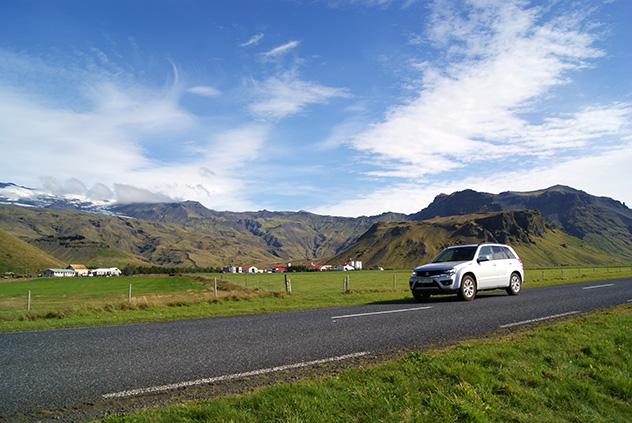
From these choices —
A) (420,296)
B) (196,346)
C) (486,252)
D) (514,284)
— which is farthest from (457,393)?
(514,284)

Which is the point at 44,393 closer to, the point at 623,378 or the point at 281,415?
the point at 281,415

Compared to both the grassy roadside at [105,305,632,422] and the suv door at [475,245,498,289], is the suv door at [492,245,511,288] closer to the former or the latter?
the suv door at [475,245,498,289]

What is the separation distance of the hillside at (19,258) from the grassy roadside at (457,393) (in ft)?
632

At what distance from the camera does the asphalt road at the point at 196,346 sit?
6.16m

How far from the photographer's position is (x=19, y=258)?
585 feet

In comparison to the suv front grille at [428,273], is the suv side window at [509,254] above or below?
above

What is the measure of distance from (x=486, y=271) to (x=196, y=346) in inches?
502

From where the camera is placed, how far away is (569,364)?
255 inches

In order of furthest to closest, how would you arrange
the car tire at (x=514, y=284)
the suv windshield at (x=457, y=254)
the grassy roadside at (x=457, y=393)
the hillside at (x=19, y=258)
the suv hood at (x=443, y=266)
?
the hillside at (x=19, y=258)
the car tire at (x=514, y=284)
the suv windshield at (x=457, y=254)
the suv hood at (x=443, y=266)
the grassy roadside at (x=457, y=393)

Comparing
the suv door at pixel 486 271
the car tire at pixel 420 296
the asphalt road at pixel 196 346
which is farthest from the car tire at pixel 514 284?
the asphalt road at pixel 196 346

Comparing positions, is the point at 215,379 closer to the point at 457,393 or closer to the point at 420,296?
the point at 457,393

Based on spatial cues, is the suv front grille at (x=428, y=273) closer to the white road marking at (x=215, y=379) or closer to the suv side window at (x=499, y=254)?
the suv side window at (x=499, y=254)

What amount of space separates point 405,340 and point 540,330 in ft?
9.30

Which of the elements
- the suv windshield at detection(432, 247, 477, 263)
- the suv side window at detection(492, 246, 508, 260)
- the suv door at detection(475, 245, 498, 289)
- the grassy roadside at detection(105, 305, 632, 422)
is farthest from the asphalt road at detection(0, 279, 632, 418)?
the suv side window at detection(492, 246, 508, 260)
